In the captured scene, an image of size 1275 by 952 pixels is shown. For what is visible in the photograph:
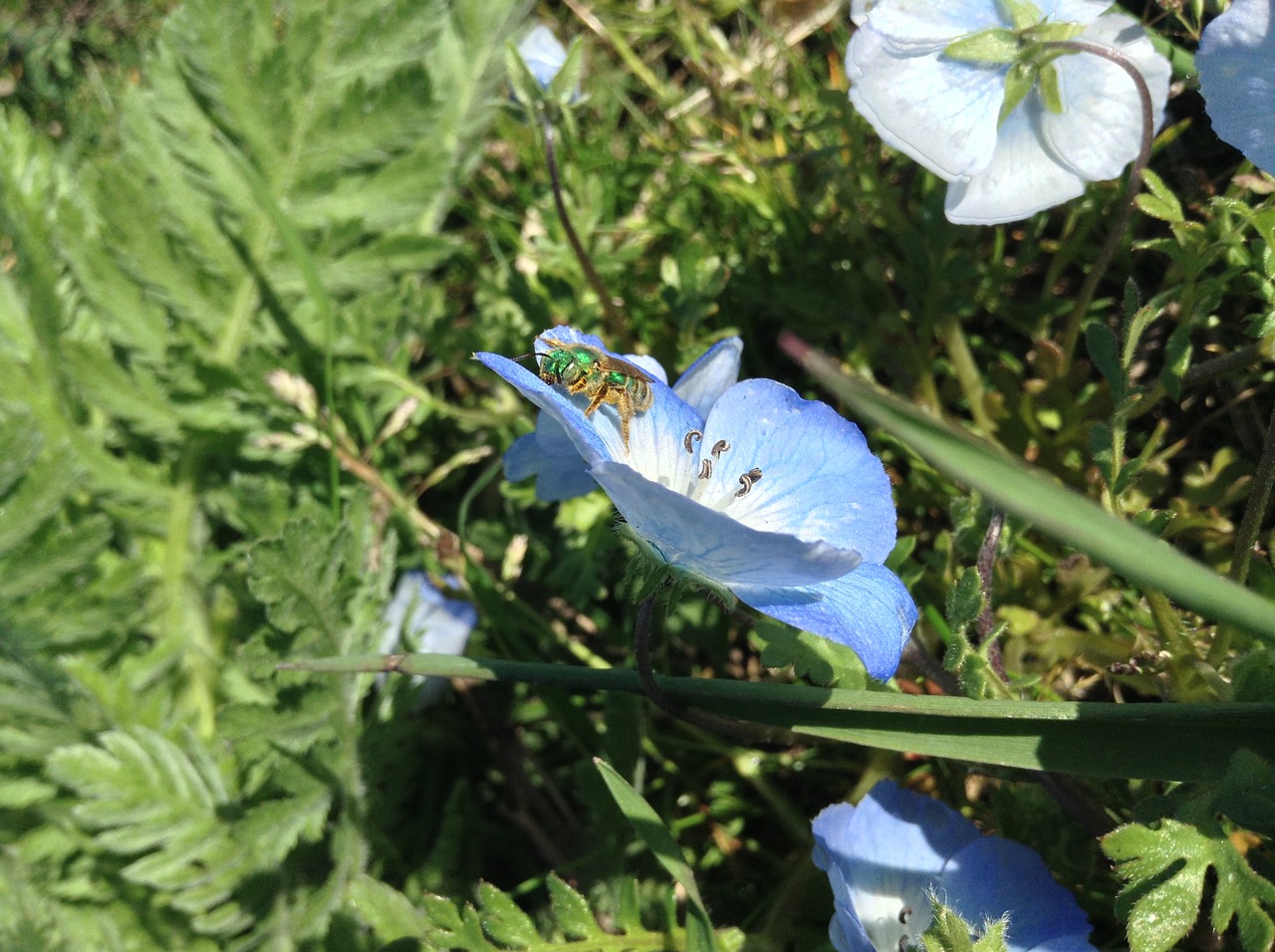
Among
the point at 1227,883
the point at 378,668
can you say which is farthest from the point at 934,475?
the point at 378,668

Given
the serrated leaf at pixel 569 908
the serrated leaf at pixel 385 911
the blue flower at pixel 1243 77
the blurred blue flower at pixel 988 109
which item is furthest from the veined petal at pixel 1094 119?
the serrated leaf at pixel 385 911

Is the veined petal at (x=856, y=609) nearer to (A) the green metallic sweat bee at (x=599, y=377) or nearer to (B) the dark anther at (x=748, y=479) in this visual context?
(B) the dark anther at (x=748, y=479)

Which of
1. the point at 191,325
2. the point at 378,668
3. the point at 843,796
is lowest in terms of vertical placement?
the point at 843,796

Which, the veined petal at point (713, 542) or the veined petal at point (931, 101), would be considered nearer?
the veined petal at point (713, 542)

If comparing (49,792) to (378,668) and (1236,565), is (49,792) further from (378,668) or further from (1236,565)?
(1236,565)

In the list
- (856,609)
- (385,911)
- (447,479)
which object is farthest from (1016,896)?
(447,479)

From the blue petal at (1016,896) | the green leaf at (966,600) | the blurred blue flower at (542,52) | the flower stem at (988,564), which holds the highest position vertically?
the blurred blue flower at (542,52)

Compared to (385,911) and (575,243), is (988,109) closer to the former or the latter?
(575,243)

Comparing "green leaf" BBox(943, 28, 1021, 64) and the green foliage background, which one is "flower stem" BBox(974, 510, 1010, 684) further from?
"green leaf" BBox(943, 28, 1021, 64)
